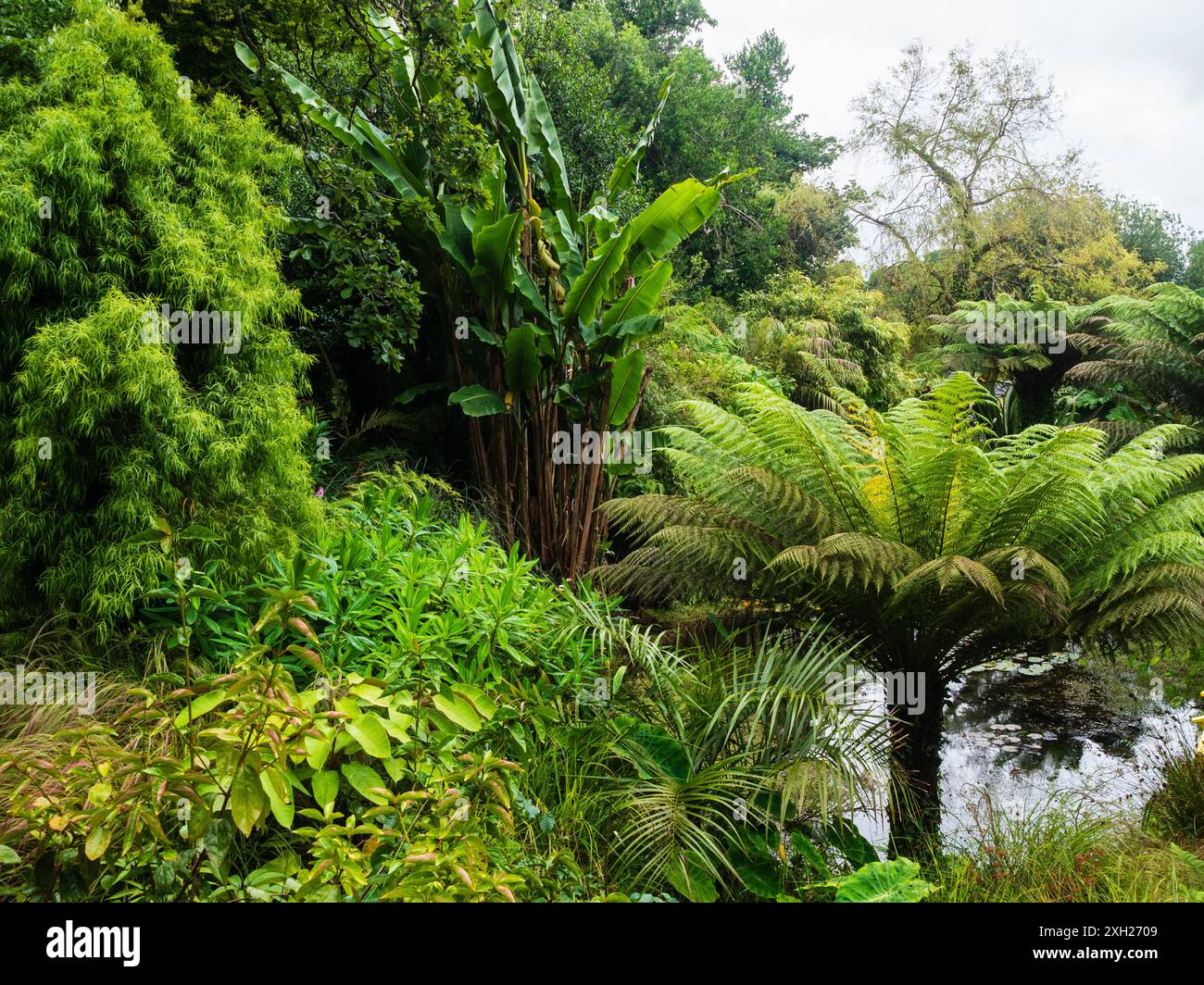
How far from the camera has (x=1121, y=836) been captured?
9.13ft

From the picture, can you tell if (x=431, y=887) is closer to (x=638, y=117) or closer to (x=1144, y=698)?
(x=1144, y=698)

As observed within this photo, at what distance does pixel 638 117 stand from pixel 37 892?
45.4ft

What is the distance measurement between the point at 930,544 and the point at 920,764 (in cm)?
90

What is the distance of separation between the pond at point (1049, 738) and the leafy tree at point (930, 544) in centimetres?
62

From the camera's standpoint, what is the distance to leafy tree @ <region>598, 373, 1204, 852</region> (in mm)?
2982

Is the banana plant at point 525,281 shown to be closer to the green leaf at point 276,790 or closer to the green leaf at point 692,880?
the green leaf at point 692,880

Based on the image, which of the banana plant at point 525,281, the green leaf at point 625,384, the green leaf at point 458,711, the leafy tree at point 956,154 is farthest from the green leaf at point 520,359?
the leafy tree at point 956,154

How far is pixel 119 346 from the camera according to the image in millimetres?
2492

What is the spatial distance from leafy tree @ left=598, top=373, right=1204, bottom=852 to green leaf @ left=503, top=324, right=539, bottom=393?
1.33 meters

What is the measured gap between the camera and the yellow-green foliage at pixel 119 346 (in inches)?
96.3
